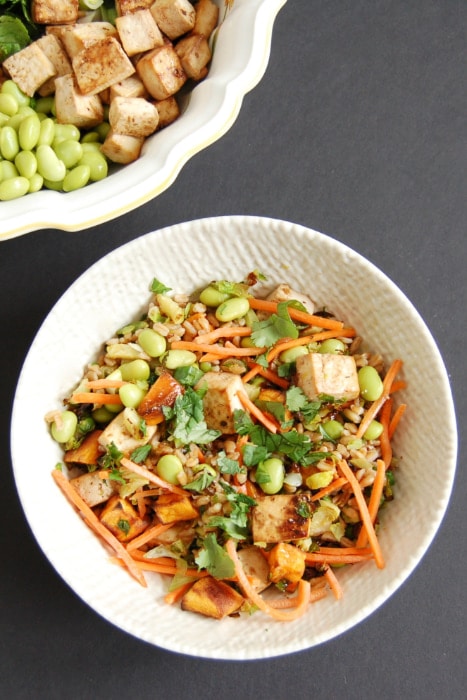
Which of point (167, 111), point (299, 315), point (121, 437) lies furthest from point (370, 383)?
point (167, 111)

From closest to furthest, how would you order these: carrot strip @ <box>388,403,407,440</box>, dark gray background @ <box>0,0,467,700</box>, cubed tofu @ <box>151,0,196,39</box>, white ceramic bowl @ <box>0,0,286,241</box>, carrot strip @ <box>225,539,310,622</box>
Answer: white ceramic bowl @ <box>0,0,286,241</box> → carrot strip @ <box>225,539,310,622</box> → cubed tofu @ <box>151,0,196,39</box> → carrot strip @ <box>388,403,407,440</box> → dark gray background @ <box>0,0,467,700</box>

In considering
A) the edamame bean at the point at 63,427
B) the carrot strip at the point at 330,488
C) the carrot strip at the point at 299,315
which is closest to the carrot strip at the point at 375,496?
the carrot strip at the point at 330,488

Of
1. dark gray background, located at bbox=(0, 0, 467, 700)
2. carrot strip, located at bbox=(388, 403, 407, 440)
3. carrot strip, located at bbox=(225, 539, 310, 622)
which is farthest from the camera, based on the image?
dark gray background, located at bbox=(0, 0, 467, 700)

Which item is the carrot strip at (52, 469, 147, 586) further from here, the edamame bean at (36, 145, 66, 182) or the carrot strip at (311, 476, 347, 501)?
the edamame bean at (36, 145, 66, 182)

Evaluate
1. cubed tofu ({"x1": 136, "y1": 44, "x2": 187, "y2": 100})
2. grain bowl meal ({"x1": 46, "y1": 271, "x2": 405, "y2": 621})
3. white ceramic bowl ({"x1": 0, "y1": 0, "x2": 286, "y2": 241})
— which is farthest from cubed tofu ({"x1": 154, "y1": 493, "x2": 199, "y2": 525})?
cubed tofu ({"x1": 136, "y1": 44, "x2": 187, "y2": 100})

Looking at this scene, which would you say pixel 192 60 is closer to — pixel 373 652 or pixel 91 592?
pixel 91 592

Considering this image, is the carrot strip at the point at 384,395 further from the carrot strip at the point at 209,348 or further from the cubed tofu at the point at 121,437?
the cubed tofu at the point at 121,437
